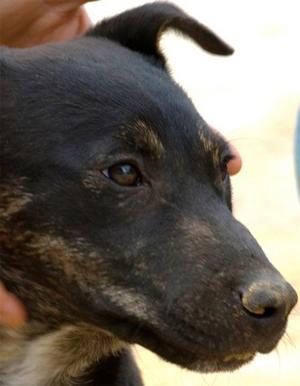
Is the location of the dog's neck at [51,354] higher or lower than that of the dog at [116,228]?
lower

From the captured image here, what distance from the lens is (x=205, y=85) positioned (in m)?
8.92

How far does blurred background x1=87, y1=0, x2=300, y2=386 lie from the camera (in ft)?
17.9

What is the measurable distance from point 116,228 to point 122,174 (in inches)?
6.7

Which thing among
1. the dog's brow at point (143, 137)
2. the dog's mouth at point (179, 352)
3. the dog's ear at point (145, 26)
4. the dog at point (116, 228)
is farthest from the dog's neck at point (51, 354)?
the dog's ear at point (145, 26)

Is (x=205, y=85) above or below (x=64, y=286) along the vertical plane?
below

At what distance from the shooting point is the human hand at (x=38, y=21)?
4.75 meters

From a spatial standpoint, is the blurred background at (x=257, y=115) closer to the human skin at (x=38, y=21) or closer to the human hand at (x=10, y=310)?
the human skin at (x=38, y=21)

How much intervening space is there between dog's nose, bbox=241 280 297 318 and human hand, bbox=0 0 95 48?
2013 millimetres

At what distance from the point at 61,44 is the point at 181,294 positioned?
1030 millimetres

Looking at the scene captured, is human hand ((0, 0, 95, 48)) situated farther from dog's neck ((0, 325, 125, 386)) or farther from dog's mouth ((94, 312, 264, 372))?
dog's mouth ((94, 312, 264, 372))

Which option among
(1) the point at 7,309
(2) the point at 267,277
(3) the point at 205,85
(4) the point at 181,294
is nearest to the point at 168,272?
(4) the point at 181,294

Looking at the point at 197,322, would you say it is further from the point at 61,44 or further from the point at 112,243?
the point at 61,44

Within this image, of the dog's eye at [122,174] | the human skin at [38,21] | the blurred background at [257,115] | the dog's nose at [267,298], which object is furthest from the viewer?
the blurred background at [257,115]

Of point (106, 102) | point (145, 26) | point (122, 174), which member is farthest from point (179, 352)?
point (145, 26)
